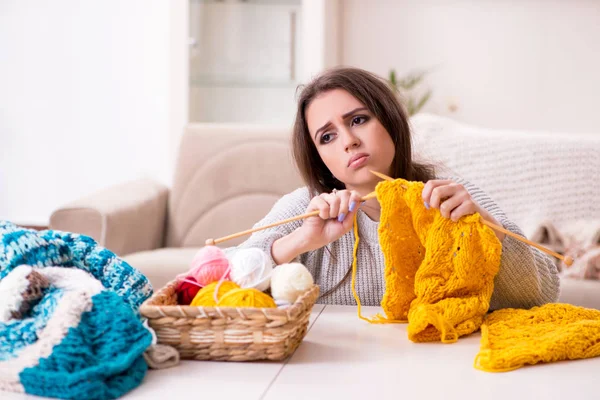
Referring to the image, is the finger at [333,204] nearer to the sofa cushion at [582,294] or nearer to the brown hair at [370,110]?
the brown hair at [370,110]

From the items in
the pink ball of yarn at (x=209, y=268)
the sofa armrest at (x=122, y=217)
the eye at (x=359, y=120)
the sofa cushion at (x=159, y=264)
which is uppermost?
the eye at (x=359, y=120)

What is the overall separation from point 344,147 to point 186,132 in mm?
1548

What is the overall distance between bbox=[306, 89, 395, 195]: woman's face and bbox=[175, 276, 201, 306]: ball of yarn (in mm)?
470

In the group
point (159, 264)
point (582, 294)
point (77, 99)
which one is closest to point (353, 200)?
point (582, 294)

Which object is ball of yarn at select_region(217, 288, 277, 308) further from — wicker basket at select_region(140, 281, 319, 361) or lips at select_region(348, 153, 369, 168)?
lips at select_region(348, 153, 369, 168)

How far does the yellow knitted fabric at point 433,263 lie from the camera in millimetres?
1088

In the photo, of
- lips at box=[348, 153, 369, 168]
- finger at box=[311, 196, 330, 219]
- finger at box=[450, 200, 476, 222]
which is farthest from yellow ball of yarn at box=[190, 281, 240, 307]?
lips at box=[348, 153, 369, 168]

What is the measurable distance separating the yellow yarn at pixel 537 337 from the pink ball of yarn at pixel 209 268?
38 centimetres

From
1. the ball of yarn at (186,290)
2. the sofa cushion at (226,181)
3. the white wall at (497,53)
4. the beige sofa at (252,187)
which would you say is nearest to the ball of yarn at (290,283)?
the ball of yarn at (186,290)

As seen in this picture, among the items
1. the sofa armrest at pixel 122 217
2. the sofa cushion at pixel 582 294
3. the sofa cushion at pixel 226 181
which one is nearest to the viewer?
the sofa cushion at pixel 582 294

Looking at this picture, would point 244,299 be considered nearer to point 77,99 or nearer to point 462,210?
point 462,210

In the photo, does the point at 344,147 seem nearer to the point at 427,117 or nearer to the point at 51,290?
the point at 51,290

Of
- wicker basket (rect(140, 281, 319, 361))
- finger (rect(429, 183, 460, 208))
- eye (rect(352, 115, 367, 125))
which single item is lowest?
wicker basket (rect(140, 281, 319, 361))

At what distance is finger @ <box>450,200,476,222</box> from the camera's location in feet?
3.62
